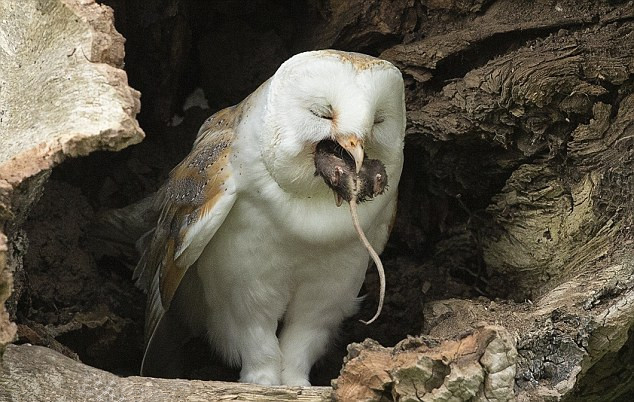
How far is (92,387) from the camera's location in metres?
1.82

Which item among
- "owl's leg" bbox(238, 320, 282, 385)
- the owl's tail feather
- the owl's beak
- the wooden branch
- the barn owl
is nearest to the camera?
the wooden branch

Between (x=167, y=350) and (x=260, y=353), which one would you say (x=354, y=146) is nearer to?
(x=260, y=353)

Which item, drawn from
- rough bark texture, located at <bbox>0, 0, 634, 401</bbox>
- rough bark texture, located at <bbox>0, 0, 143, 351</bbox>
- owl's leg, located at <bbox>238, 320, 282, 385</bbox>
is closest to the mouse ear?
rough bark texture, located at <bbox>0, 0, 634, 401</bbox>

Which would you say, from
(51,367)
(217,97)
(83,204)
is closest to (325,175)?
(51,367)

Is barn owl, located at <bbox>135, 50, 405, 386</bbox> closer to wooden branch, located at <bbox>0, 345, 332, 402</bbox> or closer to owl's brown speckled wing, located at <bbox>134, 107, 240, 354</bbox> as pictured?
owl's brown speckled wing, located at <bbox>134, 107, 240, 354</bbox>

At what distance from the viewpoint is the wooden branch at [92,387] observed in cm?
178

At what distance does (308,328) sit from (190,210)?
1.64 ft

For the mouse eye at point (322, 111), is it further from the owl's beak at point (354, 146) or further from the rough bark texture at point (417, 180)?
the rough bark texture at point (417, 180)

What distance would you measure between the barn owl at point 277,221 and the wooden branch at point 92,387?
55cm

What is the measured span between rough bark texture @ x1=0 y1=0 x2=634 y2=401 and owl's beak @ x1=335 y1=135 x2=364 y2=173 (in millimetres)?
445

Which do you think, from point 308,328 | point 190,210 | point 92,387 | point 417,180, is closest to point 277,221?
point 190,210

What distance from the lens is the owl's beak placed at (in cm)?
208

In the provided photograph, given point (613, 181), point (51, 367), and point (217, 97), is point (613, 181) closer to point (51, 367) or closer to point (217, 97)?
point (51, 367)

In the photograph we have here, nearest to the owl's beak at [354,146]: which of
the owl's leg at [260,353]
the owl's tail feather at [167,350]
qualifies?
the owl's leg at [260,353]
